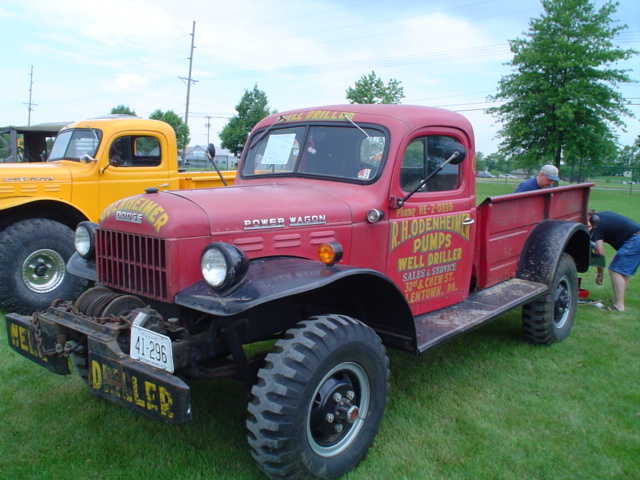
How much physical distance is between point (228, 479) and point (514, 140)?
2283 centimetres

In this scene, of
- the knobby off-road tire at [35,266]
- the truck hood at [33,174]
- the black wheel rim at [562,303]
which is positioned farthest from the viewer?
the truck hood at [33,174]

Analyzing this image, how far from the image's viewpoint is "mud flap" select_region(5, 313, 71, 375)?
3.03m

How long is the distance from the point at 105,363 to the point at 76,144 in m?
5.14

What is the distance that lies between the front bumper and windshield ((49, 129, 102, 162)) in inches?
164

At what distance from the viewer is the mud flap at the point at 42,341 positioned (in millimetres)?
3029

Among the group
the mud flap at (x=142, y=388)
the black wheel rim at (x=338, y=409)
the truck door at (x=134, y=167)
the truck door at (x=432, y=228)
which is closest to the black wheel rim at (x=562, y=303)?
the truck door at (x=432, y=228)

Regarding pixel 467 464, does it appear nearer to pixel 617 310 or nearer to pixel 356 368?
pixel 356 368

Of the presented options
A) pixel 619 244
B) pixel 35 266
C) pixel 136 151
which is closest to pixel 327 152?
pixel 35 266

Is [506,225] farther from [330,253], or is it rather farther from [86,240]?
[86,240]

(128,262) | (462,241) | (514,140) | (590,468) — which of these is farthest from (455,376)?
(514,140)

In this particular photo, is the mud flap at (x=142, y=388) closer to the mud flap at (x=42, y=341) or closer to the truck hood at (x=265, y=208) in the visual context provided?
the mud flap at (x=42, y=341)

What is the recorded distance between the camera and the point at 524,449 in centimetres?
335

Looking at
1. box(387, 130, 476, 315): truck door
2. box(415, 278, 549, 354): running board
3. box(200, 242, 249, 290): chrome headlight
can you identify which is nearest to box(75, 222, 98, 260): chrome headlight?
box(200, 242, 249, 290): chrome headlight

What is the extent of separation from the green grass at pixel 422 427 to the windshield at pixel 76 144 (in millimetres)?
3001
